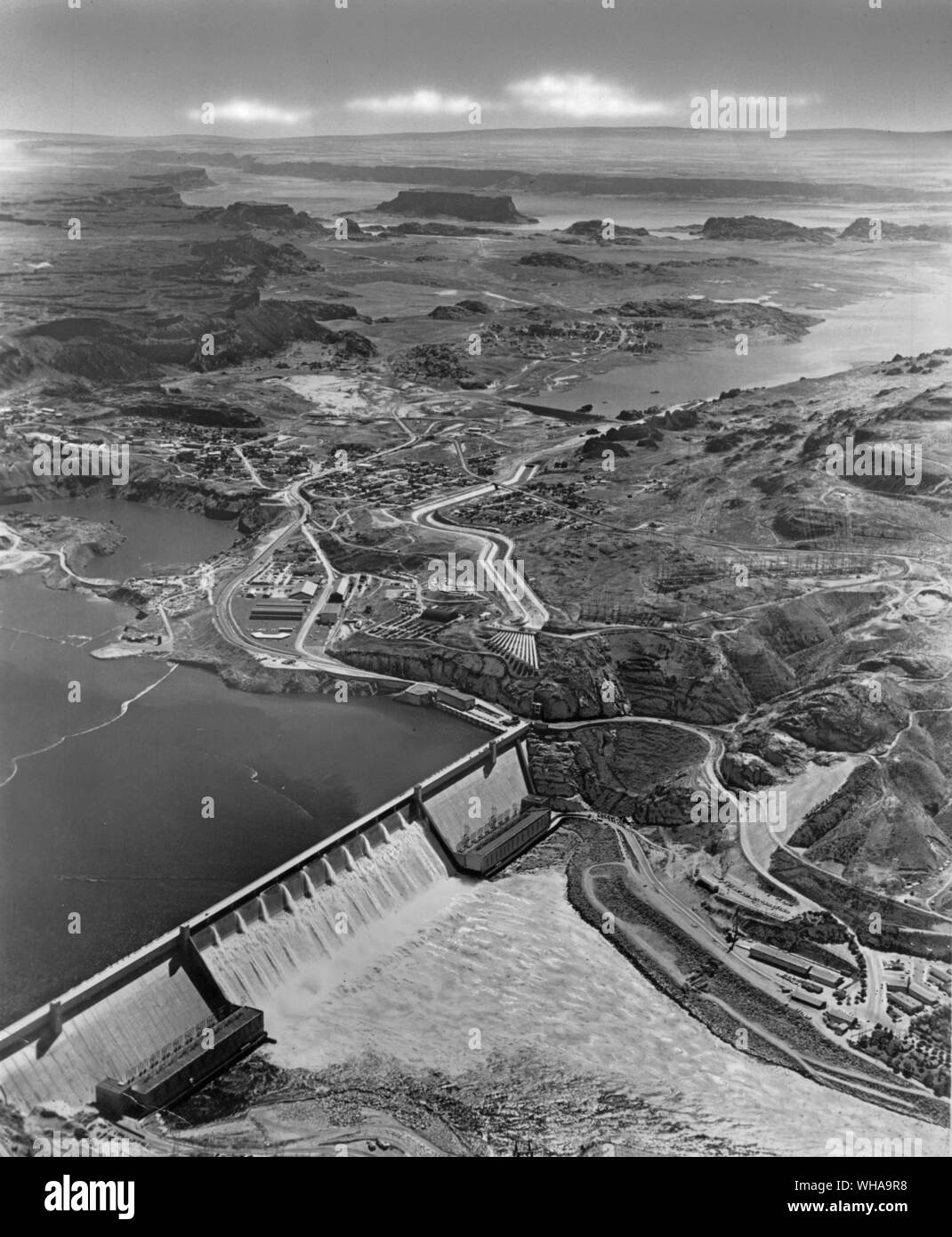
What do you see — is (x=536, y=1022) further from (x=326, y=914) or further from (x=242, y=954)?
(x=242, y=954)

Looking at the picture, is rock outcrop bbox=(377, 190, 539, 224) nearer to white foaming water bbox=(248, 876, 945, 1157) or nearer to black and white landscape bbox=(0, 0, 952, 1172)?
black and white landscape bbox=(0, 0, 952, 1172)

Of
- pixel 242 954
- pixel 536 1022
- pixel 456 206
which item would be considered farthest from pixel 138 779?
pixel 456 206

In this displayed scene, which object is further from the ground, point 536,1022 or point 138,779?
point 138,779

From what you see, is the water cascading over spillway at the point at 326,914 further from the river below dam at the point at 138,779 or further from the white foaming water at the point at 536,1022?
the river below dam at the point at 138,779

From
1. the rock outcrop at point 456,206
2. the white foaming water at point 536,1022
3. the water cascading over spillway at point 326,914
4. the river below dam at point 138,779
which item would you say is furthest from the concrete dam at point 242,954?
the rock outcrop at point 456,206

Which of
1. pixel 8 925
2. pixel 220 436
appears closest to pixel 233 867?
pixel 8 925
